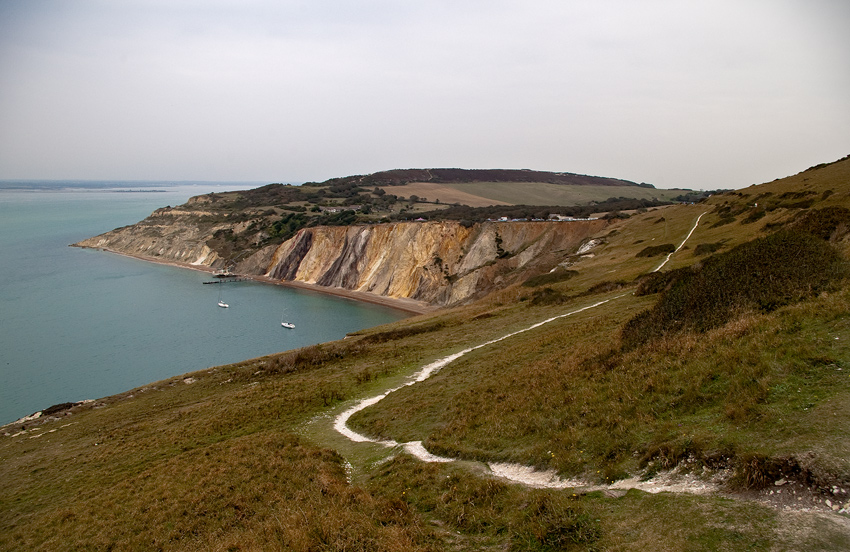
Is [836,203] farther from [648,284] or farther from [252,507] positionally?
[252,507]

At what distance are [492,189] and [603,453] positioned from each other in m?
171

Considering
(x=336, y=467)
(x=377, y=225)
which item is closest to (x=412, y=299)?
(x=377, y=225)

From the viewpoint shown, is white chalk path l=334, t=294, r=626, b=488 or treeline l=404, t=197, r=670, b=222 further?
treeline l=404, t=197, r=670, b=222

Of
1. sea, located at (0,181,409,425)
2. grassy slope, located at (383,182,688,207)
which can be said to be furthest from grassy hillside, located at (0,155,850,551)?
grassy slope, located at (383,182,688,207)

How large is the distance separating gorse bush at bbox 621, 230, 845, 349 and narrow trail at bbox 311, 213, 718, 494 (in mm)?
7530

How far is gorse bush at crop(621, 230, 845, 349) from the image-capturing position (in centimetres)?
1527

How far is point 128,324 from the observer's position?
2616 inches

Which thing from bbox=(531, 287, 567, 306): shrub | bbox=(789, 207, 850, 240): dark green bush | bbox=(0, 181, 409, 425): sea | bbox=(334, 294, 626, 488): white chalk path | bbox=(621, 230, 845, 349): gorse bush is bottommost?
bbox=(0, 181, 409, 425): sea

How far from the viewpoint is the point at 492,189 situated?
579 feet

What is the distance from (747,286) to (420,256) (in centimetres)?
7031

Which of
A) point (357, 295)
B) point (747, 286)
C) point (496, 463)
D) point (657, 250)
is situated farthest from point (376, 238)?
point (496, 463)

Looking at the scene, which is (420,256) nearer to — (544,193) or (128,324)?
(128,324)

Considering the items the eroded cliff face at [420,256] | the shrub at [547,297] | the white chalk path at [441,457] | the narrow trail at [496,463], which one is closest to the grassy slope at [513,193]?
the eroded cliff face at [420,256]

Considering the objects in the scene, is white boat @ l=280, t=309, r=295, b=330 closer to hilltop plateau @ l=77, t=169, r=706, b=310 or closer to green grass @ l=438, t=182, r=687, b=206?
hilltop plateau @ l=77, t=169, r=706, b=310
